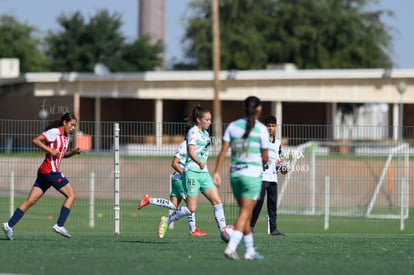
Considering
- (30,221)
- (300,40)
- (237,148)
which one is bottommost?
(30,221)

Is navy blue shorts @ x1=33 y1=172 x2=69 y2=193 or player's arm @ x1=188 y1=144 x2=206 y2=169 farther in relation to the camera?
navy blue shorts @ x1=33 y1=172 x2=69 y2=193

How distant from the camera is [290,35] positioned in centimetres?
7600

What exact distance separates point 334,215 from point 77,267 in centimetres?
1646

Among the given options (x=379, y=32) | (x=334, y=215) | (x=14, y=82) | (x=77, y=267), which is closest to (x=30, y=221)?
(x=334, y=215)

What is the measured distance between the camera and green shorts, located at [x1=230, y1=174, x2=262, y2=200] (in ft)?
39.7

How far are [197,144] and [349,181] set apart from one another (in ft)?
32.8

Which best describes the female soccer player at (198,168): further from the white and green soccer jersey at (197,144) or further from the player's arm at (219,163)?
the player's arm at (219,163)

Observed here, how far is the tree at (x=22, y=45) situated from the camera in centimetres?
7775

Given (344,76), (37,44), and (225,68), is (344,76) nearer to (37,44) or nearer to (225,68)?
(225,68)

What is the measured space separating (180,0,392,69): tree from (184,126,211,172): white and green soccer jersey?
188ft

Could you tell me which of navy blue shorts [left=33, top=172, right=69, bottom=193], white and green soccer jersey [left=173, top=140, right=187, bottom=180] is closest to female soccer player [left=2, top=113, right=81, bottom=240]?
navy blue shorts [left=33, top=172, right=69, bottom=193]

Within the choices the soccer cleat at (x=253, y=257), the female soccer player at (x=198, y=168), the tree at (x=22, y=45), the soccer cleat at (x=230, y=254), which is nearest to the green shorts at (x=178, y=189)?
the female soccer player at (x=198, y=168)

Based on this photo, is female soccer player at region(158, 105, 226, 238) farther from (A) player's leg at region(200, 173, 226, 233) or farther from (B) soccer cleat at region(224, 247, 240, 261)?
(B) soccer cleat at region(224, 247, 240, 261)

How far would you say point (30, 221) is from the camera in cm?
2567
